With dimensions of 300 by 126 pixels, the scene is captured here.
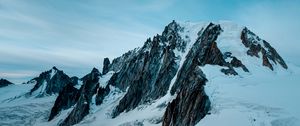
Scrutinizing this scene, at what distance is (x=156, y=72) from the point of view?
14050 cm

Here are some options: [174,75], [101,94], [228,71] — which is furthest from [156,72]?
[228,71]

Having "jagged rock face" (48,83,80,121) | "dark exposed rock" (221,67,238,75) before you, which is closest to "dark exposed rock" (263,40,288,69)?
"dark exposed rock" (221,67,238,75)

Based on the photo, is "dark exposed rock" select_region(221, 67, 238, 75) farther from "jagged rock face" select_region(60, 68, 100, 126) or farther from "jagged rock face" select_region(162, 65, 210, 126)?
"jagged rock face" select_region(60, 68, 100, 126)

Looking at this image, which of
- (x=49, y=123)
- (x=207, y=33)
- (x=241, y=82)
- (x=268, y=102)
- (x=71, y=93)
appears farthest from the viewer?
(x=71, y=93)

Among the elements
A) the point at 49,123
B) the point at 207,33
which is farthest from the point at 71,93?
the point at 207,33

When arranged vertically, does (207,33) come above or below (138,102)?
above

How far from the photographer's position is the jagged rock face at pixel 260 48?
310 feet

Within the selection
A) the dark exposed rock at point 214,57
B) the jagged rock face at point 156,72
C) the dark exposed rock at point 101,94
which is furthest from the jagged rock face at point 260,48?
the dark exposed rock at point 101,94

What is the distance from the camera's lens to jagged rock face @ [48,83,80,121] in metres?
187

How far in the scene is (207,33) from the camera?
116625 millimetres

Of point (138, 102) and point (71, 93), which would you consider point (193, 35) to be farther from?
point (71, 93)

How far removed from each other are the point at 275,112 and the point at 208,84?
11.7m

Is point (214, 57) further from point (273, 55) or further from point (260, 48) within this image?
point (273, 55)

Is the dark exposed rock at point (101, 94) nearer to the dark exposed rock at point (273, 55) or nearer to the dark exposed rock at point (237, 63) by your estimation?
the dark exposed rock at point (273, 55)
